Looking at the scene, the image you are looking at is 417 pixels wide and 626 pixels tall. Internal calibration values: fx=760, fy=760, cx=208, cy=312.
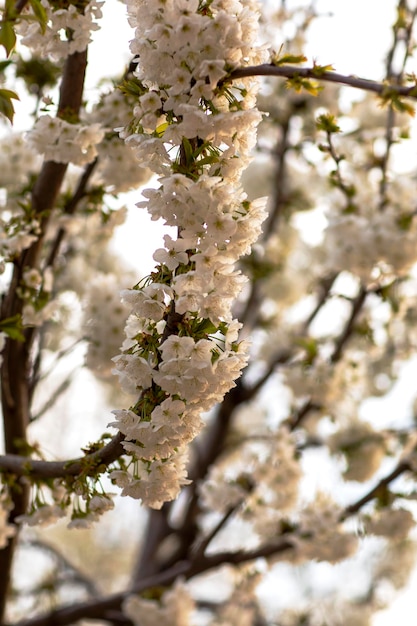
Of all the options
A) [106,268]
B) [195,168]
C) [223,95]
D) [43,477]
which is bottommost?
[43,477]

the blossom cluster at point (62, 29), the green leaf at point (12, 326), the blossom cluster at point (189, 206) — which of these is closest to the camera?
the blossom cluster at point (189, 206)

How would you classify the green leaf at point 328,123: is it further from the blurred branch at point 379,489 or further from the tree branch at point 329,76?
the blurred branch at point 379,489

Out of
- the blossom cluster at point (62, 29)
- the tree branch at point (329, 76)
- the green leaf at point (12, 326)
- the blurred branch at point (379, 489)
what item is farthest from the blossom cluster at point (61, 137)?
the blurred branch at point (379, 489)

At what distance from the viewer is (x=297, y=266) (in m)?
5.27

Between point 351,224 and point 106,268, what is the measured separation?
1.75 metres

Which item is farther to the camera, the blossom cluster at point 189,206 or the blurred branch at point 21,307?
the blurred branch at point 21,307

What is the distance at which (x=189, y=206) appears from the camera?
4.75ft

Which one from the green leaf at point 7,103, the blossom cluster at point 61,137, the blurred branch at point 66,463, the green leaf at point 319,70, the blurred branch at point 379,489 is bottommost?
the blurred branch at point 66,463

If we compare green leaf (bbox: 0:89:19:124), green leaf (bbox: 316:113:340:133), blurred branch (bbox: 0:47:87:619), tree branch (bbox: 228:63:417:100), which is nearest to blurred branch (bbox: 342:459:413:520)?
blurred branch (bbox: 0:47:87:619)

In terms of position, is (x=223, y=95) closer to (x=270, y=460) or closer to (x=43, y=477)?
(x=43, y=477)

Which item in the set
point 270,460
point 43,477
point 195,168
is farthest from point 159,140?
point 270,460

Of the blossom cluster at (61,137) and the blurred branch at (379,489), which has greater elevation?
the blossom cluster at (61,137)

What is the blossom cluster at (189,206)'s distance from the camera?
1.44 meters

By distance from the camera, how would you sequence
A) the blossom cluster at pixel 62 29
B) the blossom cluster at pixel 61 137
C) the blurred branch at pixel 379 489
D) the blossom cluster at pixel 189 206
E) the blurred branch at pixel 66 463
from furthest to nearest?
the blurred branch at pixel 379 489 < the blossom cluster at pixel 61 137 < the blossom cluster at pixel 62 29 < the blurred branch at pixel 66 463 < the blossom cluster at pixel 189 206
